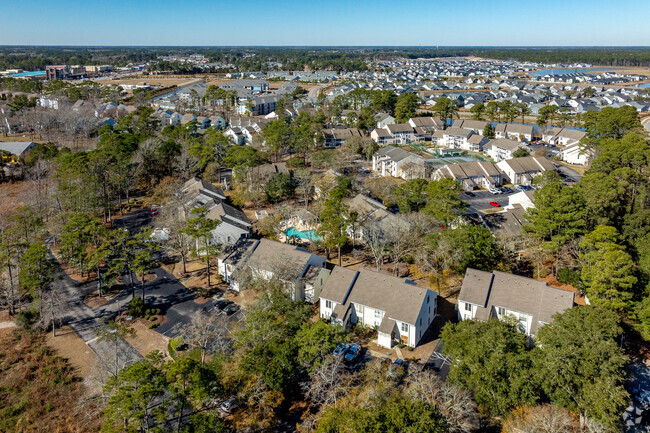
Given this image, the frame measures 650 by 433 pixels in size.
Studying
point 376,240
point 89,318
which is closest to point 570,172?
point 376,240

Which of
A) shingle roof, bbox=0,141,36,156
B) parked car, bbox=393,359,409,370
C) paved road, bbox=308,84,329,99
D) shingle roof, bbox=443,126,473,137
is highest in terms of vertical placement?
paved road, bbox=308,84,329,99

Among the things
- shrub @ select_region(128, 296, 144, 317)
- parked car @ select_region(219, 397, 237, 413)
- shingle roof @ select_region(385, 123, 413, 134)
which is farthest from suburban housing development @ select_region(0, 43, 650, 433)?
shingle roof @ select_region(385, 123, 413, 134)

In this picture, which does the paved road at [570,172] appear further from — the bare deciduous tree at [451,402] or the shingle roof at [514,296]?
the bare deciduous tree at [451,402]

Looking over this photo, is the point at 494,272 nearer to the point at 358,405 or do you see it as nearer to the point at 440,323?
the point at 440,323

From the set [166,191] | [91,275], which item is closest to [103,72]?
[166,191]

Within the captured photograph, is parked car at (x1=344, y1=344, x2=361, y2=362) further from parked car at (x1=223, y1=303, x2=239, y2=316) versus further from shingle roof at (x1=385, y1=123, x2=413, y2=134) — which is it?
shingle roof at (x1=385, y1=123, x2=413, y2=134)

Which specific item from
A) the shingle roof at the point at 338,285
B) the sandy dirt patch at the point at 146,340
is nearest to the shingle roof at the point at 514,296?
the shingle roof at the point at 338,285
